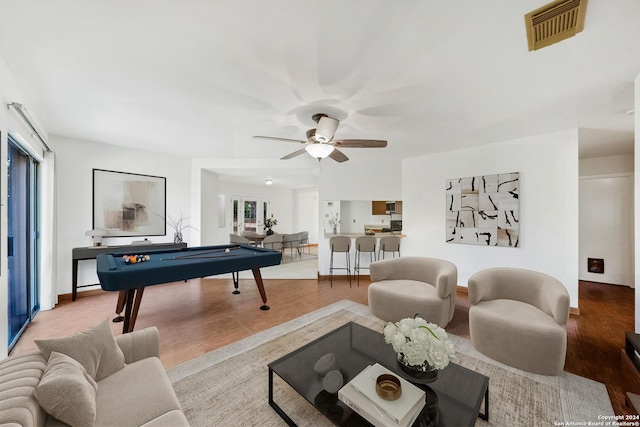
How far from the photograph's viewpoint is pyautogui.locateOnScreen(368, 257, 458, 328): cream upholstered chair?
2.79 m

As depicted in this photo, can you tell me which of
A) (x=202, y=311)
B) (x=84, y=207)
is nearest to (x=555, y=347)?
(x=202, y=311)

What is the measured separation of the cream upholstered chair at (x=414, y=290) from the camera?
110 inches

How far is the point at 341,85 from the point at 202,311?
3351mm

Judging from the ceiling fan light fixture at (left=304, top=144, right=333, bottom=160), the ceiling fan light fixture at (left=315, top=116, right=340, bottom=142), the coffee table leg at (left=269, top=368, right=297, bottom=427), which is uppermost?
the ceiling fan light fixture at (left=315, top=116, right=340, bottom=142)

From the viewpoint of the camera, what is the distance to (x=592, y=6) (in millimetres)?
1458

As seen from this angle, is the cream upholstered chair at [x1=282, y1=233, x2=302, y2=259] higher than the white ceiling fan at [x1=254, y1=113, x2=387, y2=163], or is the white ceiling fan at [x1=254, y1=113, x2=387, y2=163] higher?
the white ceiling fan at [x1=254, y1=113, x2=387, y2=163]

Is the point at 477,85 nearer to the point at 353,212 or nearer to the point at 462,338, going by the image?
the point at 462,338

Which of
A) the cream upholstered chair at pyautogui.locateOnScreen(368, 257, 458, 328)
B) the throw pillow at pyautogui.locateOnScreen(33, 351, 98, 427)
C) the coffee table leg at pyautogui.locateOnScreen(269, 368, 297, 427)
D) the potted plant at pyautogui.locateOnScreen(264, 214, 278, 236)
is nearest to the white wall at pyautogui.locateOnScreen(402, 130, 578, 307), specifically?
the cream upholstered chair at pyautogui.locateOnScreen(368, 257, 458, 328)

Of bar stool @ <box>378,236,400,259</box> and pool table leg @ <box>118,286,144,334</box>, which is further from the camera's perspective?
bar stool @ <box>378,236,400,259</box>

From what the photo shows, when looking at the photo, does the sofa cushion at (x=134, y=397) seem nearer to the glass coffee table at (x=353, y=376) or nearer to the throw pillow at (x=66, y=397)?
the throw pillow at (x=66, y=397)

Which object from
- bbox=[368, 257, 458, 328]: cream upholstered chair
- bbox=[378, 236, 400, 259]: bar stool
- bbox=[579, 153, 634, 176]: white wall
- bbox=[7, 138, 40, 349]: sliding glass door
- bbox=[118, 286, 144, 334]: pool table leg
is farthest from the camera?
bbox=[378, 236, 400, 259]: bar stool

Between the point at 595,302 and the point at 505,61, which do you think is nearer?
the point at 505,61

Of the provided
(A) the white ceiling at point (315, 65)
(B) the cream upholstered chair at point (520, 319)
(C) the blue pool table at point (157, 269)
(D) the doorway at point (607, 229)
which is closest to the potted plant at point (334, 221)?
(C) the blue pool table at point (157, 269)

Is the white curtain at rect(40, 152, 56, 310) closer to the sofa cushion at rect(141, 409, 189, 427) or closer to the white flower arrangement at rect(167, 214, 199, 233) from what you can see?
the white flower arrangement at rect(167, 214, 199, 233)
